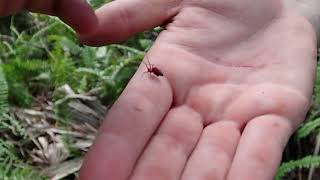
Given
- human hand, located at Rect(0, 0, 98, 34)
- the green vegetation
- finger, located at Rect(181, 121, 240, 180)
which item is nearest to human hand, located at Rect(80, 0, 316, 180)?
finger, located at Rect(181, 121, 240, 180)

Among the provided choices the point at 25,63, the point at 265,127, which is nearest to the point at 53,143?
the point at 25,63

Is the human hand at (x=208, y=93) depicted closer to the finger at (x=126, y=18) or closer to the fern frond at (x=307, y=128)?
the finger at (x=126, y=18)

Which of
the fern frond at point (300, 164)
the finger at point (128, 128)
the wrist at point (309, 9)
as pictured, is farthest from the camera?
the wrist at point (309, 9)

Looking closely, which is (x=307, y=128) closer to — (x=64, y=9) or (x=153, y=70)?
(x=153, y=70)

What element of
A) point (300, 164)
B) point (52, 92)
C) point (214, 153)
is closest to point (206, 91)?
point (214, 153)

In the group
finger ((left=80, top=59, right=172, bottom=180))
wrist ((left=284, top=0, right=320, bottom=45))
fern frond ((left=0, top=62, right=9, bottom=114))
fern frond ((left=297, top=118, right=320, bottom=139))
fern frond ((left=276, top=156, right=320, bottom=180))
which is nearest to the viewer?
finger ((left=80, top=59, right=172, bottom=180))

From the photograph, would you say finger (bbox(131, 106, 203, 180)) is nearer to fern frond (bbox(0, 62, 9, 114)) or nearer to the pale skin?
the pale skin

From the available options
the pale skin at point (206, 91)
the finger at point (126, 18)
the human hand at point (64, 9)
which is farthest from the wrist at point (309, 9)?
the human hand at point (64, 9)
